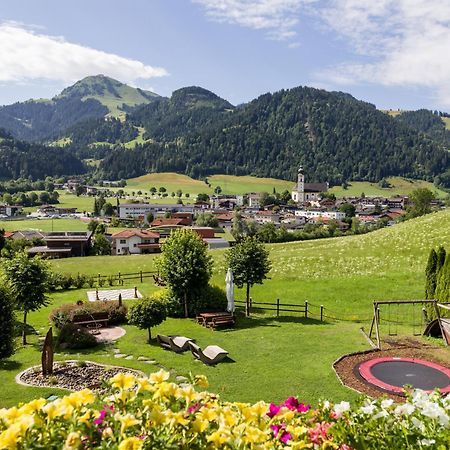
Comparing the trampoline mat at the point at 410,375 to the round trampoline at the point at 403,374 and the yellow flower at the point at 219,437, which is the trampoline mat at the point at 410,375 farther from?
the yellow flower at the point at 219,437

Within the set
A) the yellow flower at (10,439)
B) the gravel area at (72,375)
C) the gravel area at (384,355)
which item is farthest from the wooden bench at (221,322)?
the yellow flower at (10,439)

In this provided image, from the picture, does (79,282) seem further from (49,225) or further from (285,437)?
(49,225)

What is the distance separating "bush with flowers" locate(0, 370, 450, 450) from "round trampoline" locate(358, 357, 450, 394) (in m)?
11.5

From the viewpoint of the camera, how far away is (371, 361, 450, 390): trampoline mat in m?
14.9

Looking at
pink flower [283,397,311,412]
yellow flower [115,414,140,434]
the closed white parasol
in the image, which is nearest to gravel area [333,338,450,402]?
the closed white parasol

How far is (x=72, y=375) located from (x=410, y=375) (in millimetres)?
12549

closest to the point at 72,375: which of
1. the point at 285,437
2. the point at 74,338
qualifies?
the point at 74,338

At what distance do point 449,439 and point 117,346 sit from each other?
62.5 feet

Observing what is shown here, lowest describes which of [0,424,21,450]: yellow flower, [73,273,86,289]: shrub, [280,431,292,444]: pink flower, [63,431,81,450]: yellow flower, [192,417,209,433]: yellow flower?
[73,273,86,289]: shrub

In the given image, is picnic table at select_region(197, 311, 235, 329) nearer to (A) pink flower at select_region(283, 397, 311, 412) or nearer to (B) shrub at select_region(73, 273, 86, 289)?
(B) shrub at select_region(73, 273, 86, 289)

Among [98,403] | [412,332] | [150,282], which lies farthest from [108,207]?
[98,403]

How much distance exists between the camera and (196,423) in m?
3.35

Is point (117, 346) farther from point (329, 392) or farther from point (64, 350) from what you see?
point (329, 392)

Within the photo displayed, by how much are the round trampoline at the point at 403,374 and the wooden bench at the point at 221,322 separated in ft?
29.0
